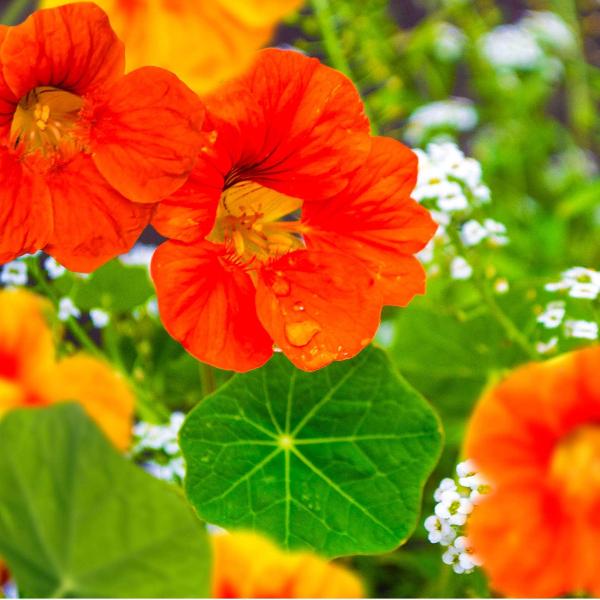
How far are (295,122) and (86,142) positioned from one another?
7 cm

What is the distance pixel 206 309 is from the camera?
304 mm

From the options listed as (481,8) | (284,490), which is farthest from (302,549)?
(481,8)

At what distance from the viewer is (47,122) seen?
33 cm

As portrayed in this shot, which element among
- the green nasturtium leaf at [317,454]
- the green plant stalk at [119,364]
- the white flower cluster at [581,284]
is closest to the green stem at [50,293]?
the green plant stalk at [119,364]

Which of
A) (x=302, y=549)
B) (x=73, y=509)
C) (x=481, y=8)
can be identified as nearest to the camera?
(x=73, y=509)

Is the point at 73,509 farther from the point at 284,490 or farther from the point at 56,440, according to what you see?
Answer: the point at 284,490

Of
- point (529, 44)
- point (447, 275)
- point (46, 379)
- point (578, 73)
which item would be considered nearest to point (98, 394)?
point (46, 379)

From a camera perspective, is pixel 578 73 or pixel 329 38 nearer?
pixel 329 38

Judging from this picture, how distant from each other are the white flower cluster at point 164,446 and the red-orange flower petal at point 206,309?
0.36ft

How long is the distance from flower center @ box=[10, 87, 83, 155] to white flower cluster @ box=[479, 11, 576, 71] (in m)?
0.69

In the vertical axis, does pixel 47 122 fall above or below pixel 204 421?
above

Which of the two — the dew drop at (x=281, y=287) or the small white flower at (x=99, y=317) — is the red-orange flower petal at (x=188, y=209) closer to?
the dew drop at (x=281, y=287)

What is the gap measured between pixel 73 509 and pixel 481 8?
3.82 feet

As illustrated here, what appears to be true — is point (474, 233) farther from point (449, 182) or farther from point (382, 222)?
point (382, 222)
